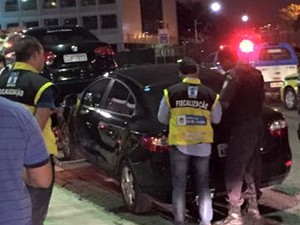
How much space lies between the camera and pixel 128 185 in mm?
6801

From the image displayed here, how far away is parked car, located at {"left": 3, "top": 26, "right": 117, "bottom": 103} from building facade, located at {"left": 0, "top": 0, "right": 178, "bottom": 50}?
224 ft

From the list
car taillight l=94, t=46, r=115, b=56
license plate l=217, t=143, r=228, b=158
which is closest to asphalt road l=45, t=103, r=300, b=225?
license plate l=217, t=143, r=228, b=158

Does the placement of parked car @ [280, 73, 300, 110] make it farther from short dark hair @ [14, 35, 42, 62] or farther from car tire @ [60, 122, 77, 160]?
short dark hair @ [14, 35, 42, 62]

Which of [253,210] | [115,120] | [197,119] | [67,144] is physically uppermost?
[197,119]

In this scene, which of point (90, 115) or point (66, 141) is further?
point (66, 141)

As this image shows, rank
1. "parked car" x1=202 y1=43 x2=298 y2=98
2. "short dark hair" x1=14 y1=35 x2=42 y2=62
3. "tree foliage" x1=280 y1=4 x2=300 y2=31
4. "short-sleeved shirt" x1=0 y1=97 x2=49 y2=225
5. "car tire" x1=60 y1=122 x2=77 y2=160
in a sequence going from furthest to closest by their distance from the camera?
1. "tree foliage" x1=280 y1=4 x2=300 y2=31
2. "parked car" x1=202 y1=43 x2=298 y2=98
3. "car tire" x1=60 y1=122 x2=77 y2=160
4. "short dark hair" x1=14 y1=35 x2=42 y2=62
5. "short-sleeved shirt" x1=0 y1=97 x2=49 y2=225

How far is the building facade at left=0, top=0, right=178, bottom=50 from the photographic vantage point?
81938mm

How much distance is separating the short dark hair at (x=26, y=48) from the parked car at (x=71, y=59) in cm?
649

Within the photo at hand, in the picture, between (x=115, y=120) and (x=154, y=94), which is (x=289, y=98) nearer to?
(x=115, y=120)

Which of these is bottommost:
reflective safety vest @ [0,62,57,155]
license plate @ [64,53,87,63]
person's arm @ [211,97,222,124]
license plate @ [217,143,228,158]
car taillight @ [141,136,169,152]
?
license plate @ [217,143,228,158]

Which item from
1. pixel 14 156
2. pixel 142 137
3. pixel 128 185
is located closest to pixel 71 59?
pixel 128 185

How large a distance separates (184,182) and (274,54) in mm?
13301

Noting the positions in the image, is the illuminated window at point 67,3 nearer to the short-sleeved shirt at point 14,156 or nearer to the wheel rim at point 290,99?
the wheel rim at point 290,99

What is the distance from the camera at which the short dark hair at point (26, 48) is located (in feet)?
14.9
